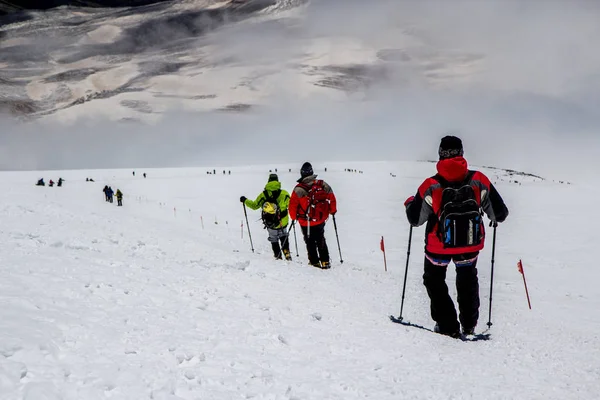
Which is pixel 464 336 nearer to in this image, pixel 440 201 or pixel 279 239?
pixel 440 201

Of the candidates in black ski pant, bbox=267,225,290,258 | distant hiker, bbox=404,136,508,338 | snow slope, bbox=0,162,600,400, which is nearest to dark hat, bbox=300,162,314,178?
black ski pant, bbox=267,225,290,258

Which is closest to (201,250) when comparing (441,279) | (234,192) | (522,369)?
(441,279)

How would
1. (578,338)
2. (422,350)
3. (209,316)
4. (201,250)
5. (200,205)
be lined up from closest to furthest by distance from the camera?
1. (422,350)
2. (209,316)
3. (578,338)
4. (201,250)
5. (200,205)

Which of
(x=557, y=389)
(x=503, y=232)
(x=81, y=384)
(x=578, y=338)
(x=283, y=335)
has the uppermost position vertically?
(x=81, y=384)

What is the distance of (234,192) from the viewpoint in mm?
45875

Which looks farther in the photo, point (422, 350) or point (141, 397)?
point (422, 350)

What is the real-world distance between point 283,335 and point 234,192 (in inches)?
1641

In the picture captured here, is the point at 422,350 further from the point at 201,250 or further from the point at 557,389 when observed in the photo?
the point at 201,250

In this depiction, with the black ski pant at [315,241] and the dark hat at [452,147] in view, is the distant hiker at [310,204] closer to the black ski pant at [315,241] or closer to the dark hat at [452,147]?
the black ski pant at [315,241]

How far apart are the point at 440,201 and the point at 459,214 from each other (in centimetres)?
28

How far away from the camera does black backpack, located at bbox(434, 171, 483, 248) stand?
4996 millimetres

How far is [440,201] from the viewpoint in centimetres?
507

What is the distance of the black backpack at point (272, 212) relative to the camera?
11016 mm

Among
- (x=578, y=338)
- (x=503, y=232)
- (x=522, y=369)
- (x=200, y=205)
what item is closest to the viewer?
(x=522, y=369)
